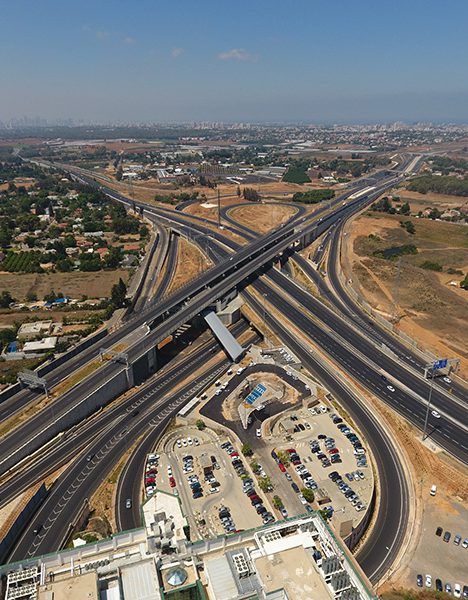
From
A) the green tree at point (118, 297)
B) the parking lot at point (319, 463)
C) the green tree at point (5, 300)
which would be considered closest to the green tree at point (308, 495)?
the parking lot at point (319, 463)

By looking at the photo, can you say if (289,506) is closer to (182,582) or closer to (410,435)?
(410,435)

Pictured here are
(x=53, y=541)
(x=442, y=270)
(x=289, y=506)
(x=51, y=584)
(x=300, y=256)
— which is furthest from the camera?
(x=300, y=256)

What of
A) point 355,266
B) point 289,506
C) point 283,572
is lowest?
point 289,506

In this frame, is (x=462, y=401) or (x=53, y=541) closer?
(x=53, y=541)

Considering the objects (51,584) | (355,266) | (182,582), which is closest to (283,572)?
(182,582)

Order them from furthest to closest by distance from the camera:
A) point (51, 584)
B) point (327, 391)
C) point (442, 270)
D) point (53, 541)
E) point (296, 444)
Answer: point (442, 270), point (327, 391), point (296, 444), point (53, 541), point (51, 584)

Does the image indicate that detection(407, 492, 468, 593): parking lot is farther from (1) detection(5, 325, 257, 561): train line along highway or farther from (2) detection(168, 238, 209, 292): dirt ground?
(2) detection(168, 238, 209, 292): dirt ground

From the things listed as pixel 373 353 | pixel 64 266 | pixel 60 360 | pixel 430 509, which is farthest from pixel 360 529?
pixel 64 266
